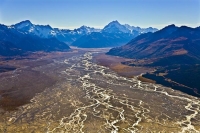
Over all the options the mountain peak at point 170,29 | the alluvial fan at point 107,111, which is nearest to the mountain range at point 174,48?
the mountain peak at point 170,29

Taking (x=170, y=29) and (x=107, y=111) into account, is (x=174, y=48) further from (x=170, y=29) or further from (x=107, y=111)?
(x=107, y=111)

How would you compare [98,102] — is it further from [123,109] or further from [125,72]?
[125,72]

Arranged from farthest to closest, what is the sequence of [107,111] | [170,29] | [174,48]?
[170,29]
[174,48]
[107,111]

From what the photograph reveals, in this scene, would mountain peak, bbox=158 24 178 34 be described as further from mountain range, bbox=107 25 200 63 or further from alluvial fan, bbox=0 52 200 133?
alluvial fan, bbox=0 52 200 133

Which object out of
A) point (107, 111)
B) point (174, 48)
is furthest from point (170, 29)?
point (107, 111)

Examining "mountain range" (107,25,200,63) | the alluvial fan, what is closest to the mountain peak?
"mountain range" (107,25,200,63)

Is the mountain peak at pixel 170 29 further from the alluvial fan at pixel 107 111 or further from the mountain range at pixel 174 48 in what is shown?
the alluvial fan at pixel 107 111

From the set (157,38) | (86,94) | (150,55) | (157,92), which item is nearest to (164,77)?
(157,92)

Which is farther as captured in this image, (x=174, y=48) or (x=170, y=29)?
(x=170, y=29)
